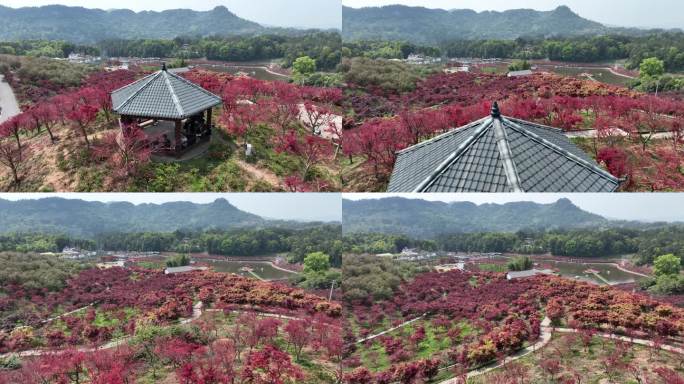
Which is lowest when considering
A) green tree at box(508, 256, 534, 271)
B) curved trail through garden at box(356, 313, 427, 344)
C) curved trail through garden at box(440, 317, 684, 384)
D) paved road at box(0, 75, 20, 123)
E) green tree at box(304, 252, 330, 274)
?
curved trail through garden at box(356, 313, 427, 344)

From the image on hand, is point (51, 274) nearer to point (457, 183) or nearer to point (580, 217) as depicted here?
point (457, 183)

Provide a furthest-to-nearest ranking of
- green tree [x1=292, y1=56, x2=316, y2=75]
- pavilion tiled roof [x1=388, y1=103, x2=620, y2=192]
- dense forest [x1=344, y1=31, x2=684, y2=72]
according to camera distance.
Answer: dense forest [x1=344, y1=31, x2=684, y2=72] → green tree [x1=292, y1=56, x2=316, y2=75] → pavilion tiled roof [x1=388, y1=103, x2=620, y2=192]

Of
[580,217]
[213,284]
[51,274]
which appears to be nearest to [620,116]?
[580,217]

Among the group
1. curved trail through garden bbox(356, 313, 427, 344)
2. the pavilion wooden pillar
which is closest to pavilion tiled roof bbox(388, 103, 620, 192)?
curved trail through garden bbox(356, 313, 427, 344)

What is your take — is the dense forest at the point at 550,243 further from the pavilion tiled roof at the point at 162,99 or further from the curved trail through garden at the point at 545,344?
the pavilion tiled roof at the point at 162,99

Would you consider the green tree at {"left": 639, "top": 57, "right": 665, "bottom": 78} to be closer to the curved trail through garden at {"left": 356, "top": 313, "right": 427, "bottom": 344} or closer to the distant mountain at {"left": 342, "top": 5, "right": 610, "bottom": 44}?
the distant mountain at {"left": 342, "top": 5, "right": 610, "bottom": 44}

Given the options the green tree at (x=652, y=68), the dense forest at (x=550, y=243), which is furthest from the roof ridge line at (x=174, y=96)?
the green tree at (x=652, y=68)
